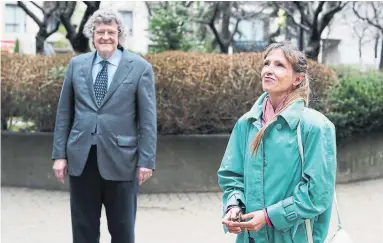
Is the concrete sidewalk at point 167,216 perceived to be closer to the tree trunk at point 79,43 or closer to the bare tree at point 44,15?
the tree trunk at point 79,43

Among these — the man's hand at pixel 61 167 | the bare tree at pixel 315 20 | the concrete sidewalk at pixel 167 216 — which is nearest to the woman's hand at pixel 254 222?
the man's hand at pixel 61 167

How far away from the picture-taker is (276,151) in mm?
2273

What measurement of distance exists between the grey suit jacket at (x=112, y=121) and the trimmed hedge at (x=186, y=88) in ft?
12.6

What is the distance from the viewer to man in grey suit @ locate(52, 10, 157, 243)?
3629mm

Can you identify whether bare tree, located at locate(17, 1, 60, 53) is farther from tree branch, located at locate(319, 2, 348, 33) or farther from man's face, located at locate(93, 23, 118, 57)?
man's face, located at locate(93, 23, 118, 57)

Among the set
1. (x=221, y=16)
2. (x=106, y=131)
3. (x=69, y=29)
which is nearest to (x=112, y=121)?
(x=106, y=131)

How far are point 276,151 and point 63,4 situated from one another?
40.1 feet

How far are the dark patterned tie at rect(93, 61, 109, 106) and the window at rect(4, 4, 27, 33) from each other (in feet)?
116

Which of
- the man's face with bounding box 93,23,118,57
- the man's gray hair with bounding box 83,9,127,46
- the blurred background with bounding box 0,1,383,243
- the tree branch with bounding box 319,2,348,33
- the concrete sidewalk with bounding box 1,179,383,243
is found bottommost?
the concrete sidewalk with bounding box 1,179,383,243

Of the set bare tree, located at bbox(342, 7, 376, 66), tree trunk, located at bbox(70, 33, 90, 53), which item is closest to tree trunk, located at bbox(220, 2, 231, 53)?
tree trunk, located at bbox(70, 33, 90, 53)

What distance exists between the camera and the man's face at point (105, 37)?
3.65m

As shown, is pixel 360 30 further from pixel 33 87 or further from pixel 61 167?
pixel 61 167

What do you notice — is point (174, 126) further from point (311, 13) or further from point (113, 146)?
point (311, 13)

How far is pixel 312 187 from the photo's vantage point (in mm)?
2193
